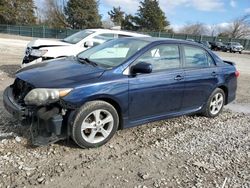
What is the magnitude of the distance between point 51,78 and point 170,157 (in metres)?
2.01

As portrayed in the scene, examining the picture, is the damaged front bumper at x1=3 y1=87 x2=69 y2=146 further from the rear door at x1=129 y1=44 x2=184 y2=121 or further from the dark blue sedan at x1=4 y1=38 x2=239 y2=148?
the rear door at x1=129 y1=44 x2=184 y2=121

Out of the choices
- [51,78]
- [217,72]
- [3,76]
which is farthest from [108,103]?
[3,76]

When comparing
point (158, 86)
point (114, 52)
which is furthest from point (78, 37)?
point (158, 86)

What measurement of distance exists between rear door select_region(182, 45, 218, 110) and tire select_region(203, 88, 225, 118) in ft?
0.52

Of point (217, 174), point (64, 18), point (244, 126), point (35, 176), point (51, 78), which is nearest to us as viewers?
point (35, 176)

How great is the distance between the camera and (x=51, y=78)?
4020mm

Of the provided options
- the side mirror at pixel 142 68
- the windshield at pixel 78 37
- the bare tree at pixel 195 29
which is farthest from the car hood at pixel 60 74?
the bare tree at pixel 195 29

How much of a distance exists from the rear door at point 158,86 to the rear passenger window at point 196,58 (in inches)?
9.7

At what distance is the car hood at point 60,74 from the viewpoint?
3900 mm

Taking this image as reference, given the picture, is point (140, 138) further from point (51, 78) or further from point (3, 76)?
point (3, 76)

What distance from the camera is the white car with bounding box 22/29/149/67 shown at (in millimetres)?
8070

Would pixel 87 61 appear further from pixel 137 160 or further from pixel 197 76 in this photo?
pixel 197 76

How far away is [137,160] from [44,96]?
1.50 meters

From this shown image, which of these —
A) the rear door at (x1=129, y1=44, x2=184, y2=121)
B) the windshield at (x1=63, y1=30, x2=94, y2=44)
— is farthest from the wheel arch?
the windshield at (x1=63, y1=30, x2=94, y2=44)
